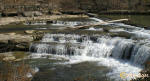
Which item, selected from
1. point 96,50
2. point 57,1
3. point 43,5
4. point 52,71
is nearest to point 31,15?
point 43,5

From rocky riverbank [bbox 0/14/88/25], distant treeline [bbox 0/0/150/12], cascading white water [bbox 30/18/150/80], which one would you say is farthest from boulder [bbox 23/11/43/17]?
cascading white water [bbox 30/18/150/80]

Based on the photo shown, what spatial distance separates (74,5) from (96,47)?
25.4 meters

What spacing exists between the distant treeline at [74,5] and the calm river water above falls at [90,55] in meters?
18.0

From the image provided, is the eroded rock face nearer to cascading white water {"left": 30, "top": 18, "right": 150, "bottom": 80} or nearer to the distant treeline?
→ cascading white water {"left": 30, "top": 18, "right": 150, "bottom": 80}

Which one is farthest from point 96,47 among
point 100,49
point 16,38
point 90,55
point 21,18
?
point 21,18

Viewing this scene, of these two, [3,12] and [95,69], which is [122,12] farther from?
[95,69]

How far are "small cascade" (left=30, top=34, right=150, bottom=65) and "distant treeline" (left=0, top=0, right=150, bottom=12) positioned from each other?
1862cm

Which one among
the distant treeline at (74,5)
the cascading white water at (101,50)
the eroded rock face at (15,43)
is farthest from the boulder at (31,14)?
the cascading white water at (101,50)

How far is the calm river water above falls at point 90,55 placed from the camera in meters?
11.8

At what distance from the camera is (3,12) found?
3130cm

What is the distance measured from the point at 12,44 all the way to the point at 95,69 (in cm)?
714

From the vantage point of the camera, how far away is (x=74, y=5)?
40375 mm

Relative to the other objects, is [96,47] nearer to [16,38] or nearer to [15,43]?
[15,43]

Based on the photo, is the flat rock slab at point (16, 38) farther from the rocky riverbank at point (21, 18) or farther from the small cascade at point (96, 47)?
the rocky riverbank at point (21, 18)
